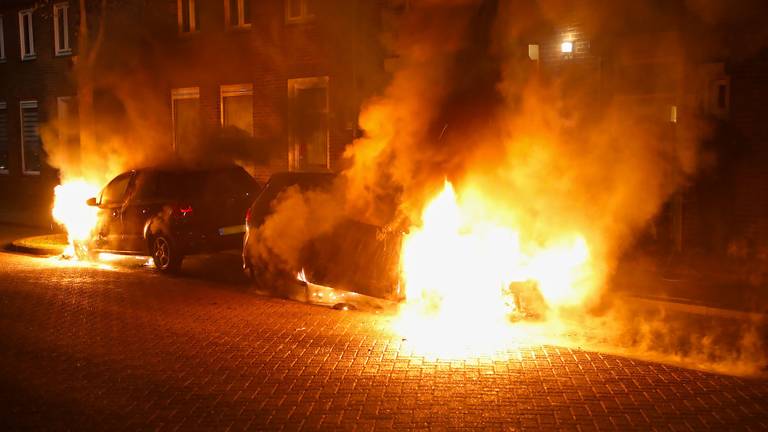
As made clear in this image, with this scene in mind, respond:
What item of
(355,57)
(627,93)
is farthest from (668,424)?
(355,57)

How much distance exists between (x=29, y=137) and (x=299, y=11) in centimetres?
1209

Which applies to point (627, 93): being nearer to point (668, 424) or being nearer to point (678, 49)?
point (678, 49)

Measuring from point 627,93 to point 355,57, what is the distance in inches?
220

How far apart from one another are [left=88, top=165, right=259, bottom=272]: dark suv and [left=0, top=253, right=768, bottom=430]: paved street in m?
3.18

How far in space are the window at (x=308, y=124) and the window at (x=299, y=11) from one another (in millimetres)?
1326

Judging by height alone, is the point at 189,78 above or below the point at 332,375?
above

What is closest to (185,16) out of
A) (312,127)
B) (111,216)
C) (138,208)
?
(312,127)

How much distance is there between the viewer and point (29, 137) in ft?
80.8

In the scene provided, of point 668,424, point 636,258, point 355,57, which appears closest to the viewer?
point 668,424

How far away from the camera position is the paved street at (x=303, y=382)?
5.28 meters

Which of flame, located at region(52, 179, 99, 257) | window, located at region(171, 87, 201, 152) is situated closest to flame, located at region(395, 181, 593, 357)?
flame, located at region(52, 179, 99, 257)

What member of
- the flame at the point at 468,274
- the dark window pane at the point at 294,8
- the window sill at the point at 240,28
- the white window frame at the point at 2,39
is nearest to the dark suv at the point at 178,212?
the flame at the point at 468,274

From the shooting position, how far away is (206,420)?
17.3ft

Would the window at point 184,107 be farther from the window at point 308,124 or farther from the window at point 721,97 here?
the window at point 721,97
